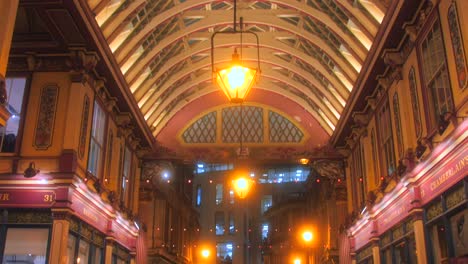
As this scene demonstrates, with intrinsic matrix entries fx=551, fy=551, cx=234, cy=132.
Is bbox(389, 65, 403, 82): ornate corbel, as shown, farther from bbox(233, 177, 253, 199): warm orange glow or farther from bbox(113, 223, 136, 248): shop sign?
bbox(113, 223, 136, 248): shop sign

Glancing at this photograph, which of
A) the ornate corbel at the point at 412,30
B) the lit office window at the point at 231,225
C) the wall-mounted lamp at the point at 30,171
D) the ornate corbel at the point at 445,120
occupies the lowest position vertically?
the wall-mounted lamp at the point at 30,171

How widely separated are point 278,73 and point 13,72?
11971mm

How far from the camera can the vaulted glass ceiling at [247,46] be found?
15.8 m

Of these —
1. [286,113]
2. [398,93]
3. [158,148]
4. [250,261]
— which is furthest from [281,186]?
[398,93]

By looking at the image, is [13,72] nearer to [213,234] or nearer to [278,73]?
[278,73]

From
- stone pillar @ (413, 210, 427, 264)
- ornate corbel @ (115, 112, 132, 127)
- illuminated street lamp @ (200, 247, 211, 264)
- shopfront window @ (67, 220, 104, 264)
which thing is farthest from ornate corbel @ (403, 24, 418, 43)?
illuminated street lamp @ (200, 247, 211, 264)

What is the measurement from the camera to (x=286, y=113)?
24.0m

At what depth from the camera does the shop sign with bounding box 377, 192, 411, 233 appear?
13.3 metres

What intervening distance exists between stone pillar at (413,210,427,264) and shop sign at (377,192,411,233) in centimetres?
49

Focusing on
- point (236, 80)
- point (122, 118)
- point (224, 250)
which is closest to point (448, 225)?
point (236, 80)

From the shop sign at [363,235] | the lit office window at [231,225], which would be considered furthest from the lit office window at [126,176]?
the lit office window at [231,225]

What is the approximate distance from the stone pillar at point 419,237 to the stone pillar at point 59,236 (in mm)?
7893

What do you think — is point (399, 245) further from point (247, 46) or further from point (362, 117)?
point (247, 46)

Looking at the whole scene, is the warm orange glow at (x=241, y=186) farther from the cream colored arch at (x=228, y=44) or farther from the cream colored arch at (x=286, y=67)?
the cream colored arch at (x=228, y=44)
